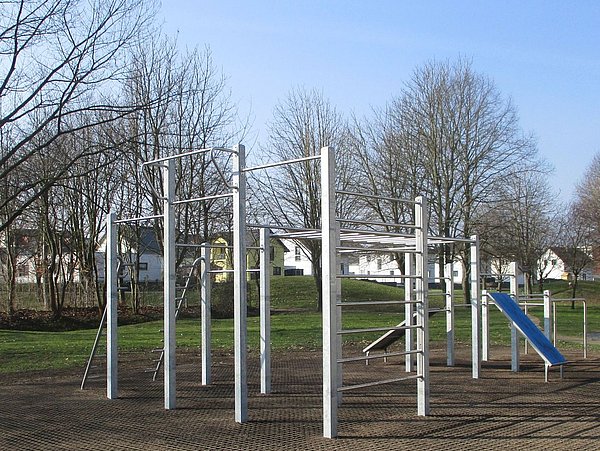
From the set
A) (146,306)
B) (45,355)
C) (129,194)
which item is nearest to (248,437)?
(45,355)

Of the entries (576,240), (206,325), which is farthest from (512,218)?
(206,325)

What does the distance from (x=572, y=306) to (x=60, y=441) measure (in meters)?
32.5

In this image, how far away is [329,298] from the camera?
257 inches

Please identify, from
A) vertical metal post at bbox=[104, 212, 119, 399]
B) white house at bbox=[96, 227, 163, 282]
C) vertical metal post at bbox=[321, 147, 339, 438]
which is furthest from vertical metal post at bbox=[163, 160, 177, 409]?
white house at bbox=[96, 227, 163, 282]

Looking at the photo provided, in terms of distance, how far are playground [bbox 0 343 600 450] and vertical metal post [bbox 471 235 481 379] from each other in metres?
0.28

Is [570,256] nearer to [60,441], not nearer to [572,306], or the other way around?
[572,306]

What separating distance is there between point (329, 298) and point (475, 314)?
189 inches

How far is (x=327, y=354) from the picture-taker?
649 cm

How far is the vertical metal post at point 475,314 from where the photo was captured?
10422 millimetres

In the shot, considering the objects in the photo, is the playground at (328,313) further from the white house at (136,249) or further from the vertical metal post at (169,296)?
the white house at (136,249)

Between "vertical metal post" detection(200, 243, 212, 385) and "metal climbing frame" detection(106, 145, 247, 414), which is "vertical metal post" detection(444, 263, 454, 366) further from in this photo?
"metal climbing frame" detection(106, 145, 247, 414)

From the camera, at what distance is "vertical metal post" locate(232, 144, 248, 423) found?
713cm

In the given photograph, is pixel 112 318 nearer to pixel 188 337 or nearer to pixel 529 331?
pixel 529 331

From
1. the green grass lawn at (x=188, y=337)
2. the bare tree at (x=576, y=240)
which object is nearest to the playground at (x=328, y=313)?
the green grass lawn at (x=188, y=337)
